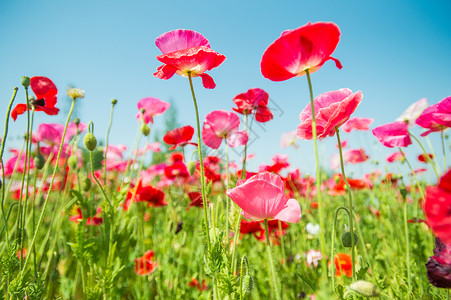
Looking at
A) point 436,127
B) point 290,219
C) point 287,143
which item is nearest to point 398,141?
point 436,127

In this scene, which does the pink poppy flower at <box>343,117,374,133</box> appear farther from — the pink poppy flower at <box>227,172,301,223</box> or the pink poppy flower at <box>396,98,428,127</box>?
the pink poppy flower at <box>227,172,301,223</box>

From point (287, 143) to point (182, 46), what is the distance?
2977mm

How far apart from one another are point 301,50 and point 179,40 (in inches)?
16.2

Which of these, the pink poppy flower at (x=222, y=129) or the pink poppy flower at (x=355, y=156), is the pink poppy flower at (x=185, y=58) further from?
the pink poppy flower at (x=355, y=156)

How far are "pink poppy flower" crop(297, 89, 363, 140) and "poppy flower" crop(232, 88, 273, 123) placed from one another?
0.45 m

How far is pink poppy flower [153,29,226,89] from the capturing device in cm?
85

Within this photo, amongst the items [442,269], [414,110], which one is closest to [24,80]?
[442,269]

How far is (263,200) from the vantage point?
0.80 meters

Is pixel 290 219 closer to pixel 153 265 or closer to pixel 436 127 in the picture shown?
pixel 436 127

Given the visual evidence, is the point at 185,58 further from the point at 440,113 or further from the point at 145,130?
the point at 145,130

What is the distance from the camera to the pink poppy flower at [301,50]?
0.64 metres

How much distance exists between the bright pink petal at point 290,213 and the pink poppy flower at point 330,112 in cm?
21

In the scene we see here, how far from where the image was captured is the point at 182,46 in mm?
912

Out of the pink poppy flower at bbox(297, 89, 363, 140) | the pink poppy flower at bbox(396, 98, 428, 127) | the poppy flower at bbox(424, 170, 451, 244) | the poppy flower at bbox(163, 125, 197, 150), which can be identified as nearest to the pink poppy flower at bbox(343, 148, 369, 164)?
the pink poppy flower at bbox(396, 98, 428, 127)
